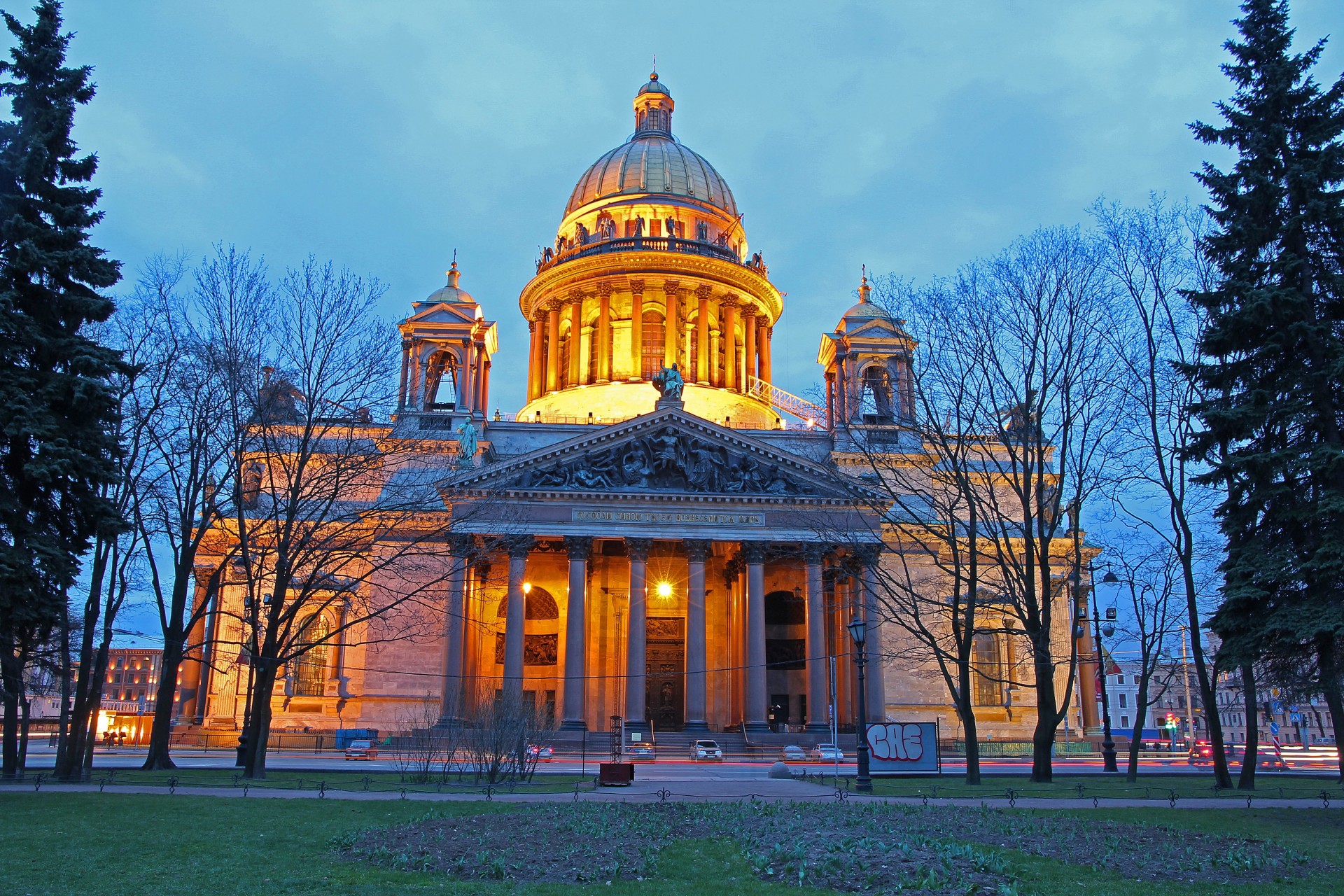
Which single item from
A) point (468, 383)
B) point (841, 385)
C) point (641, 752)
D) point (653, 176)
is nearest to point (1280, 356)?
point (641, 752)

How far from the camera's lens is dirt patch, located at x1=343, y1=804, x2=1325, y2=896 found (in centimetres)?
1241

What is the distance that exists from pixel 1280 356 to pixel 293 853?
19.7m

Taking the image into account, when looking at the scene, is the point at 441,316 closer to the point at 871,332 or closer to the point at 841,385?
the point at 841,385

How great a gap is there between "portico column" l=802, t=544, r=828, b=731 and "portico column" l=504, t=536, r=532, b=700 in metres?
11.9

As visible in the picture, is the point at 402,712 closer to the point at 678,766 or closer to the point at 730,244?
the point at 678,766

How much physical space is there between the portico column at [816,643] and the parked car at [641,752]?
7.15 metres

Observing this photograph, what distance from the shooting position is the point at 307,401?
2919cm

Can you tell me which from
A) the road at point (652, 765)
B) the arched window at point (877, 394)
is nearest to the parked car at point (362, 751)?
the road at point (652, 765)

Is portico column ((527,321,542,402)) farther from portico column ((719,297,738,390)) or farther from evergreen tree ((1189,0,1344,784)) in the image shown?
evergreen tree ((1189,0,1344,784))

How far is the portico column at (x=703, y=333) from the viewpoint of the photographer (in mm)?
65000

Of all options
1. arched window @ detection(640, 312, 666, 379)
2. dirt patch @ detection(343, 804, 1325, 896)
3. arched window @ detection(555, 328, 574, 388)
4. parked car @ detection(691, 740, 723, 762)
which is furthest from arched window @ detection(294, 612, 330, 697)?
dirt patch @ detection(343, 804, 1325, 896)

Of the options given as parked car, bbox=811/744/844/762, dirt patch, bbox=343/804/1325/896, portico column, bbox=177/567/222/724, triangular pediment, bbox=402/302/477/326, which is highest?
triangular pediment, bbox=402/302/477/326

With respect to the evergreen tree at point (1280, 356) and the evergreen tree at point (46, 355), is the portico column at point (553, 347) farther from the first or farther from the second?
the evergreen tree at point (1280, 356)

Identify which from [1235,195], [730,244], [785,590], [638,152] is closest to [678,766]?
[785,590]
